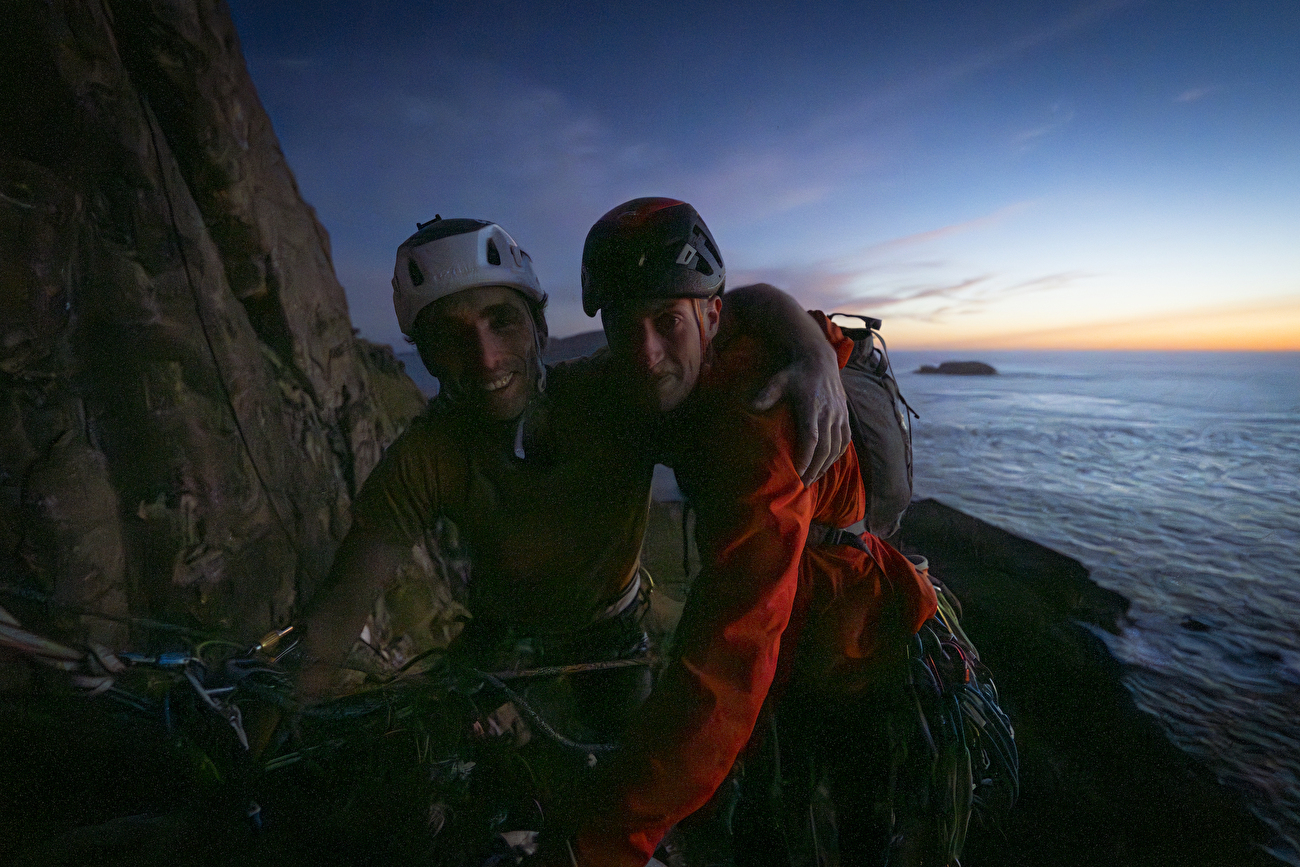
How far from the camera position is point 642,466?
2.62m

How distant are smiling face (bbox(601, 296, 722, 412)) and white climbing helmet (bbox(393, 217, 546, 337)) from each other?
0.82m

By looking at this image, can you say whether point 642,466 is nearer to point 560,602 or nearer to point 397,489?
point 560,602

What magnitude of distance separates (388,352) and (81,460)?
16.8 ft

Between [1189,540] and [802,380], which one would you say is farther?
[1189,540]

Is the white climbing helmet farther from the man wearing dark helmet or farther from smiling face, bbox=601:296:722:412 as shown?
smiling face, bbox=601:296:722:412

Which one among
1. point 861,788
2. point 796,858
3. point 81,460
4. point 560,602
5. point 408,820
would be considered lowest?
point 796,858

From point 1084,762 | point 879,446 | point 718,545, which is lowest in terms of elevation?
point 1084,762

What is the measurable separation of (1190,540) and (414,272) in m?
15.1

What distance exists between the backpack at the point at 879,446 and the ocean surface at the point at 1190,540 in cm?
549

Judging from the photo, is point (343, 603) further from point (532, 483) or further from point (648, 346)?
point (648, 346)

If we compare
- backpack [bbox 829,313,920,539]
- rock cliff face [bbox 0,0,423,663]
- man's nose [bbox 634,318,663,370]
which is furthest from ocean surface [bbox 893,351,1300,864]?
rock cliff face [bbox 0,0,423,663]

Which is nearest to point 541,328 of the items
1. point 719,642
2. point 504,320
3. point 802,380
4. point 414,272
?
Answer: point 504,320

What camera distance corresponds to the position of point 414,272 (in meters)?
2.50

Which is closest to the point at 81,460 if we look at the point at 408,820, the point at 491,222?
the point at 491,222
